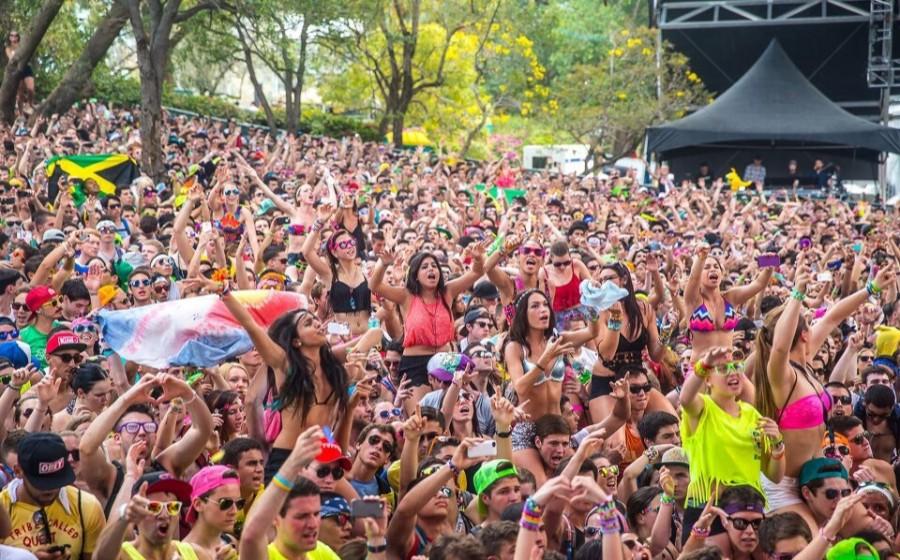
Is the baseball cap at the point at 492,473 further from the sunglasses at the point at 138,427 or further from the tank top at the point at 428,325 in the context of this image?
the tank top at the point at 428,325

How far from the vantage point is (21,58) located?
24359mm

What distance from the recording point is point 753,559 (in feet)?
→ 20.5

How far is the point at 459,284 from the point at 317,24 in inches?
753

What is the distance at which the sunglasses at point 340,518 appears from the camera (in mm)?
5891

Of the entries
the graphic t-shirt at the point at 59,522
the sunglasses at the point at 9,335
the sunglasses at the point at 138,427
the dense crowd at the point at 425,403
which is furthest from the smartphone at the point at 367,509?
the sunglasses at the point at 9,335

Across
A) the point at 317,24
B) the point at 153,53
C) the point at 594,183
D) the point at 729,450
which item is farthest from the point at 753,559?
the point at 317,24

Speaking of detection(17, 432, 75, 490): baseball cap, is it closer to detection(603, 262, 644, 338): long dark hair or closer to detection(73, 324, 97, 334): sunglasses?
detection(73, 324, 97, 334): sunglasses

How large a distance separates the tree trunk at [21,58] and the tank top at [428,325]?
16.1m

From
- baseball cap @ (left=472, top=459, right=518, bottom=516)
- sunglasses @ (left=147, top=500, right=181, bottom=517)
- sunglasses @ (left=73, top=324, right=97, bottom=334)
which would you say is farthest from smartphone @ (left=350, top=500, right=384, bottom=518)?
sunglasses @ (left=73, top=324, right=97, bottom=334)

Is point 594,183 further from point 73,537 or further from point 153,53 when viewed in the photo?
point 73,537

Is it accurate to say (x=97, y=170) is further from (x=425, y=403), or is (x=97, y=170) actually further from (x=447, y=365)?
(x=425, y=403)

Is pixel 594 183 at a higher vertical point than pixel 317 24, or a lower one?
lower

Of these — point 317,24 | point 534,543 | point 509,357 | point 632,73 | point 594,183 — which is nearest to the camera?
point 534,543

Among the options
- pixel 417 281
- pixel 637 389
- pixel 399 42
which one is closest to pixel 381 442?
pixel 637 389
